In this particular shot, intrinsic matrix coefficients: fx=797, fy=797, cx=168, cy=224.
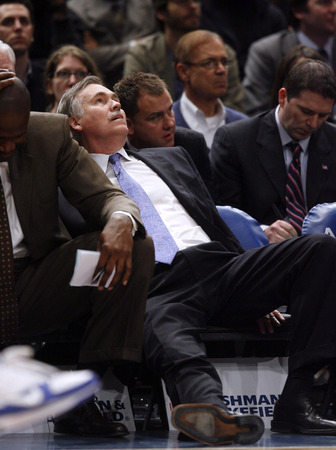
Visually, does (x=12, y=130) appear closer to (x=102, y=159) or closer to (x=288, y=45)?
(x=102, y=159)

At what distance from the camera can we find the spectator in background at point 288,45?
Result: 553 centimetres

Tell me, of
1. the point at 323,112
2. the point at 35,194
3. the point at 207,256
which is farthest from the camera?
the point at 323,112

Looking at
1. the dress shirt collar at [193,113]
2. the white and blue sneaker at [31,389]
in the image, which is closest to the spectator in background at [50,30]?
the dress shirt collar at [193,113]

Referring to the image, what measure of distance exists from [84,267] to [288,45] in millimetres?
3732

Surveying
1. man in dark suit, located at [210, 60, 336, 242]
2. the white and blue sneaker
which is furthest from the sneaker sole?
man in dark suit, located at [210, 60, 336, 242]

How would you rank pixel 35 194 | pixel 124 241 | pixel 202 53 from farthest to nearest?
pixel 202 53, pixel 35 194, pixel 124 241

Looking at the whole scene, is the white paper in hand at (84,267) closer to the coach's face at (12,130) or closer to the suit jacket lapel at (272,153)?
the coach's face at (12,130)

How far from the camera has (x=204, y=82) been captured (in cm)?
479

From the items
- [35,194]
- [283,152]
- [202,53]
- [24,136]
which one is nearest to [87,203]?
[35,194]

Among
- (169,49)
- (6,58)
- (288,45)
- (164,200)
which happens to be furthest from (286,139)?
(288,45)

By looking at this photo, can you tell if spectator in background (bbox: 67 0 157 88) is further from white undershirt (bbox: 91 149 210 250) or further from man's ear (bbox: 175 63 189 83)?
white undershirt (bbox: 91 149 210 250)

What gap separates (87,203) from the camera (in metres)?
2.67

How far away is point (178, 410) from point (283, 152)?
1.90m

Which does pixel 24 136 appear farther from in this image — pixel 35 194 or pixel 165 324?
pixel 165 324
